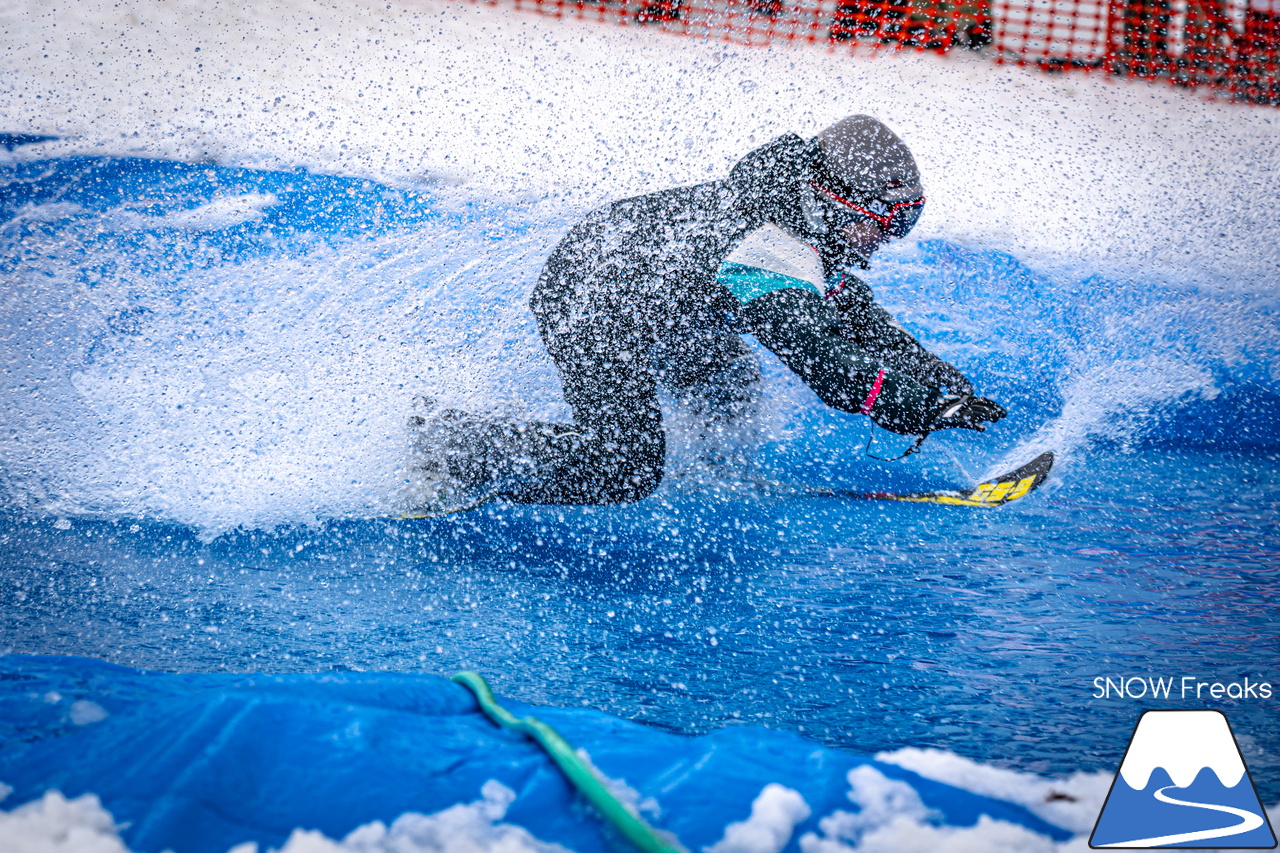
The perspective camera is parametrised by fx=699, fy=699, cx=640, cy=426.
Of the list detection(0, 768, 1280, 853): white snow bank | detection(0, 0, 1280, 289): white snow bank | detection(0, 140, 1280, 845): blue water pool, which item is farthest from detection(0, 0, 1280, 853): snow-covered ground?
detection(0, 768, 1280, 853): white snow bank

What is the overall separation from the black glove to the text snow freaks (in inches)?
25.8

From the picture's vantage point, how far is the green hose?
0.79 metres

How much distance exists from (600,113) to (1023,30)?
2.52m

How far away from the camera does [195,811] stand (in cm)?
78

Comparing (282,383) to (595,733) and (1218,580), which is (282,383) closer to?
(595,733)

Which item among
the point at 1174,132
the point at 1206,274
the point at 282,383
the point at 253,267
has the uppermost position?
the point at 1174,132

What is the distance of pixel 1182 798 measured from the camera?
1.11m

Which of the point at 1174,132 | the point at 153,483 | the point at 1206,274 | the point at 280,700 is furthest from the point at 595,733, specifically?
the point at 1174,132

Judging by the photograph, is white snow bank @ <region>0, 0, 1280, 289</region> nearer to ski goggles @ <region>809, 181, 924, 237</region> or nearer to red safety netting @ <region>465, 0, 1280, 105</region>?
red safety netting @ <region>465, 0, 1280, 105</region>

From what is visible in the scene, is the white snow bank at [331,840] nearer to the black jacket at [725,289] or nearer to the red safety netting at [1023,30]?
the black jacket at [725,289]

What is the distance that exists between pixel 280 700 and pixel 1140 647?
185 cm

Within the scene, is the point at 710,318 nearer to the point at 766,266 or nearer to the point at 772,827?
the point at 766,266

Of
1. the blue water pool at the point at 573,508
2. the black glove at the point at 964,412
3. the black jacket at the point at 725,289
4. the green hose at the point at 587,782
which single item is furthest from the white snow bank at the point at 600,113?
the green hose at the point at 587,782

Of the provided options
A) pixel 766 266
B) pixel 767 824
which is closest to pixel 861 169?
pixel 766 266
